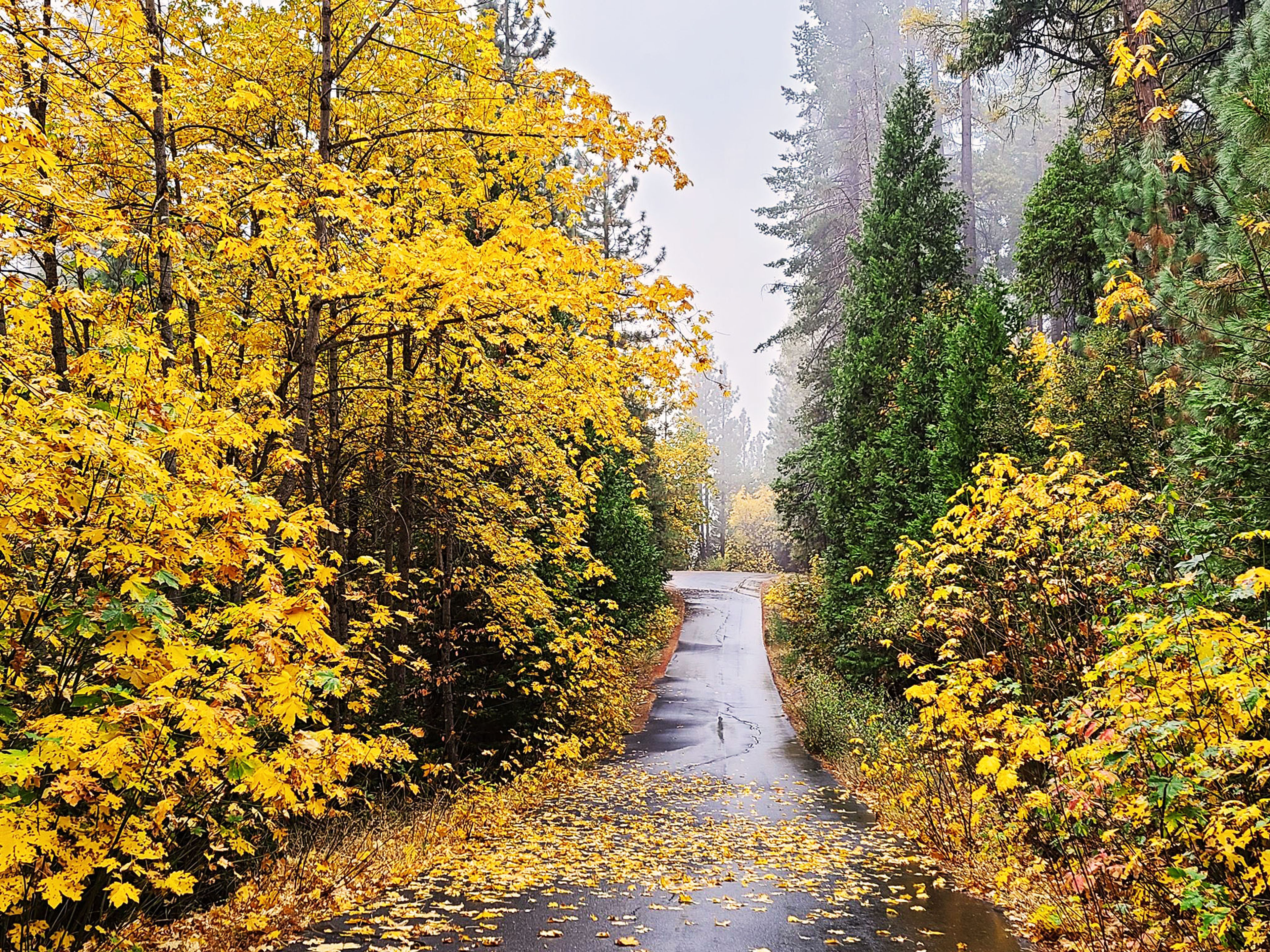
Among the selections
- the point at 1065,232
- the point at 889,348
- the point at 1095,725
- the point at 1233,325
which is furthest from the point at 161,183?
the point at 1065,232

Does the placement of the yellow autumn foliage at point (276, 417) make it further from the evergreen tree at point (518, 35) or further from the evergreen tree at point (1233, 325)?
the evergreen tree at point (518, 35)

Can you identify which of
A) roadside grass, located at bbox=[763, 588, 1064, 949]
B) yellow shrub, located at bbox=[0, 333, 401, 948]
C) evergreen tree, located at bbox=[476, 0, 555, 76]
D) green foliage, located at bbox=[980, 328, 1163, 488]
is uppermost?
evergreen tree, located at bbox=[476, 0, 555, 76]

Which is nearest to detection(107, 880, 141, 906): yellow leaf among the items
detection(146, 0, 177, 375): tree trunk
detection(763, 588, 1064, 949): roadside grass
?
detection(146, 0, 177, 375): tree trunk

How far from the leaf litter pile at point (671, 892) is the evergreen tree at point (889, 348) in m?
5.63

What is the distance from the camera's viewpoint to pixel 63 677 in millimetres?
3533

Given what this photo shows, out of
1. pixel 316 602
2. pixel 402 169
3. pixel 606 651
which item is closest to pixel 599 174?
pixel 402 169

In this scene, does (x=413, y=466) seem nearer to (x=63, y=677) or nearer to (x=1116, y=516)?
(x=63, y=677)

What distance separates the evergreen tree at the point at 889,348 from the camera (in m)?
12.8

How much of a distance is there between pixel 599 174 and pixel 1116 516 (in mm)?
5555

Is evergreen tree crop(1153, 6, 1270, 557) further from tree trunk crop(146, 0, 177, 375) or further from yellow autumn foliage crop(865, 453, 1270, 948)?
tree trunk crop(146, 0, 177, 375)

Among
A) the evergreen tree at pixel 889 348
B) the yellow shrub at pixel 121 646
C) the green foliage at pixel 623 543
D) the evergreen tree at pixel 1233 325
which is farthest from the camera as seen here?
the green foliage at pixel 623 543

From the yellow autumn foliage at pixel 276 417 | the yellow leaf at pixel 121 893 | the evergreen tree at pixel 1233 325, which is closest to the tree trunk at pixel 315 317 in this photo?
the yellow autumn foliage at pixel 276 417

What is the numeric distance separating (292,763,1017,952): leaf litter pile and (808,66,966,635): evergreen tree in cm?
563

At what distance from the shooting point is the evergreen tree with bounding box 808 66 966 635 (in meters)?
12.8
